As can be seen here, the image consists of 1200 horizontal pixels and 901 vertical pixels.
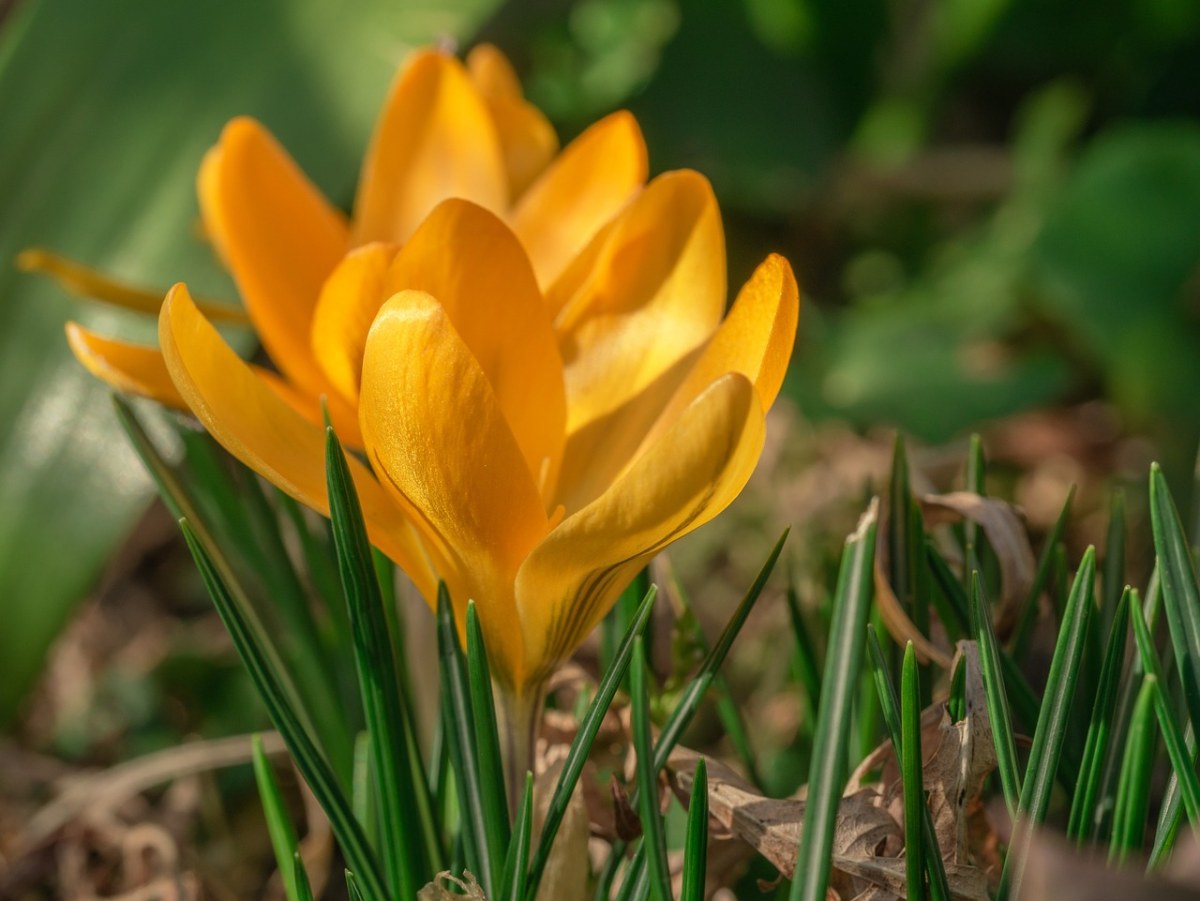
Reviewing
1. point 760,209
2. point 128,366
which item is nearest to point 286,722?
point 128,366

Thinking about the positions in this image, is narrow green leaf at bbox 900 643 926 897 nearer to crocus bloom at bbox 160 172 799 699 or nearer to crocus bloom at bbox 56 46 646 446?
crocus bloom at bbox 160 172 799 699

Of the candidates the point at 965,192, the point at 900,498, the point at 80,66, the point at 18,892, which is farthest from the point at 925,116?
the point at 18,892

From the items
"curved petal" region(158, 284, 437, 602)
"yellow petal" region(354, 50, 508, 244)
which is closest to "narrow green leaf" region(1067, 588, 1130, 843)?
"curved petal" region(158, 284, 437, 602)

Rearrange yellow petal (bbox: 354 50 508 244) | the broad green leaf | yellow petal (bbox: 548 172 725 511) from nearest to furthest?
yellow petal (bbox: 548 172 725 511)
yellow petal (bbox: 354 50 508 244)
the broad green leaf

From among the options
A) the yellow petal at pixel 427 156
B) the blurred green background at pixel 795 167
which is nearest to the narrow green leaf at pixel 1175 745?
the yellow petal at pixel 427 156

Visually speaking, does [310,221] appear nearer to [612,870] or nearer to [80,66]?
[612,870]

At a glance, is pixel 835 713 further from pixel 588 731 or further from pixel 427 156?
pixel 427 156

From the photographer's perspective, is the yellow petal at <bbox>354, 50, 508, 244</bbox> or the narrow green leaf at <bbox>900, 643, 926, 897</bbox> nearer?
the narrow green leaf at <bbox>900, 643, 926, 897</bbox>
